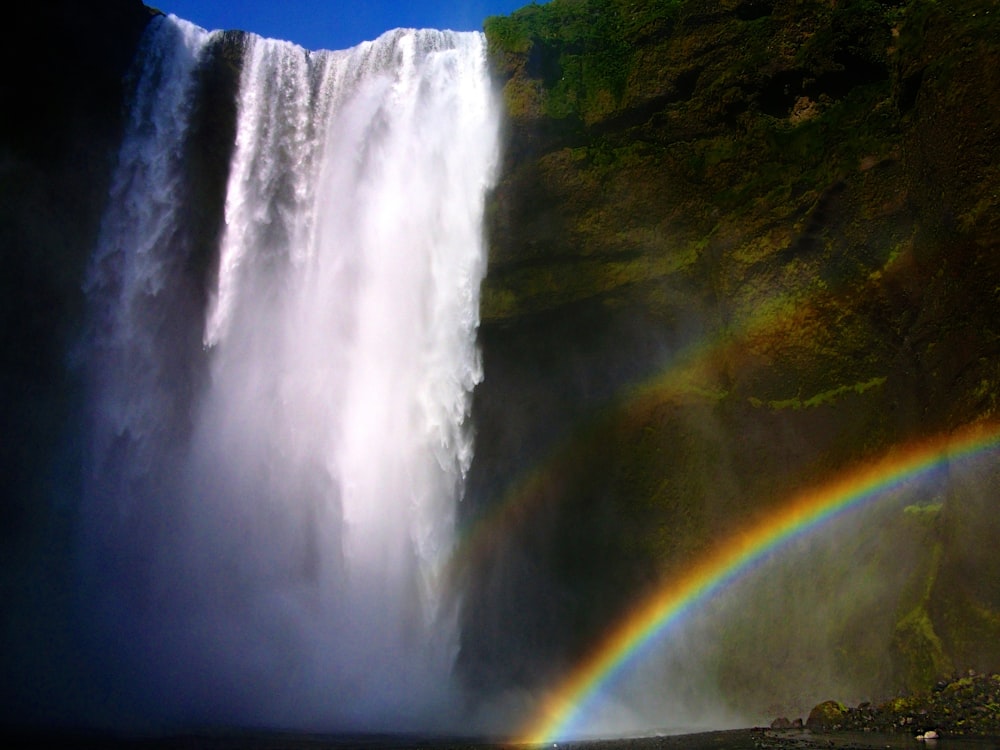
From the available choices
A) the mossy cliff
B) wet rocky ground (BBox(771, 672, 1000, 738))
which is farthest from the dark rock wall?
wet rocky ground (BBox(771, 672, 1000, 738))

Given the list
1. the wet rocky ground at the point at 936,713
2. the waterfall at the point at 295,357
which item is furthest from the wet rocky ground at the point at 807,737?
the waterfall at the point at 295,357

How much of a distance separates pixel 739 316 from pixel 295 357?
40.4 ft

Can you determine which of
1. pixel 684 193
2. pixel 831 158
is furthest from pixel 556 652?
pixel 831 158

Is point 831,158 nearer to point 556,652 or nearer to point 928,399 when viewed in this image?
point 928,399

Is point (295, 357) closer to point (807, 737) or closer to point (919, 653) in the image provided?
point (807, 737)

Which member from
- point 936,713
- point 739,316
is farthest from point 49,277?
point 936,713

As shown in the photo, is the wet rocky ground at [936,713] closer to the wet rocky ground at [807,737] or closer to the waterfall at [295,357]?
the wet rocky ground at [807,737]

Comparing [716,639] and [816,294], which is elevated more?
[816,294]

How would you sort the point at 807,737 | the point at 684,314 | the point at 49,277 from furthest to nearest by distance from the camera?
1. the point at 49,277
2. the point at 684,314
3. the point at 807,737

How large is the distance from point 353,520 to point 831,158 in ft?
49.1

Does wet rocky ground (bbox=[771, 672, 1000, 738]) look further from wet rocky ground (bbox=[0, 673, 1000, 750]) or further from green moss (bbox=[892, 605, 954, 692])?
green moss (bbox=[892, 605, 954, 692])

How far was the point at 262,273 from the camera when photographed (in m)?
23.5

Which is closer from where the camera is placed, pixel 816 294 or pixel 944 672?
pixel 944 672

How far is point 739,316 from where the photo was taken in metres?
19.2
